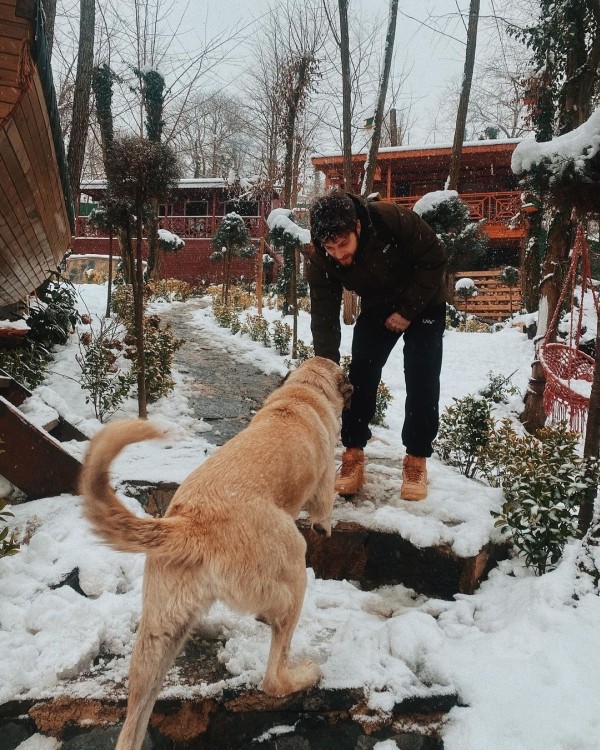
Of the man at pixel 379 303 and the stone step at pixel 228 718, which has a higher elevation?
the man at pixel 379 303

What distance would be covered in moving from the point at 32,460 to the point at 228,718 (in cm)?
210

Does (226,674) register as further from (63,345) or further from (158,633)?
(63,345)

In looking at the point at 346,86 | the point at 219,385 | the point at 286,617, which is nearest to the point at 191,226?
the point at 346,86

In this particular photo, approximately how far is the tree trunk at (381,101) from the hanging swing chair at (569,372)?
350 inches

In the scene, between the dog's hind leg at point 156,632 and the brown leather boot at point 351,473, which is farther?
the brown leather boot at point 351,473

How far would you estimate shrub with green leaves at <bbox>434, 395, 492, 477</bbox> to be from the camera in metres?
4.70

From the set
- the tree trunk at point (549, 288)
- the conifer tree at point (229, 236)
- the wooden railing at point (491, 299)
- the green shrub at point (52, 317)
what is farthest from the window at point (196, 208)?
the tree trunk at point (549, 288)

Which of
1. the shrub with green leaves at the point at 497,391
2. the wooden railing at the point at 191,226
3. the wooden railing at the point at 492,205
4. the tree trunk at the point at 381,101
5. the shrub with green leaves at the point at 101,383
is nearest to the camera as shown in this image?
the shrub with green leaves at the point at 101,383

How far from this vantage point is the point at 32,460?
308 centimetres

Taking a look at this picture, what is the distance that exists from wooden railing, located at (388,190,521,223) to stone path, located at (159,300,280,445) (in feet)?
47.1

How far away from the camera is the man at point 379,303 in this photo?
2.81 m

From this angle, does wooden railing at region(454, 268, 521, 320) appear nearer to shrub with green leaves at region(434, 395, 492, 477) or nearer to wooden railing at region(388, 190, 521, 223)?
wooden railing at region(388, 190, 521, 223)

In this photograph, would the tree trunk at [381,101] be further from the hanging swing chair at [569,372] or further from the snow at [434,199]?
the hanging swing chair at [569,372]

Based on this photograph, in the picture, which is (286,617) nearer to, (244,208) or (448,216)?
(448,216)
